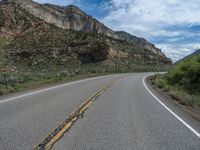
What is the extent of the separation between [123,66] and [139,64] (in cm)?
875

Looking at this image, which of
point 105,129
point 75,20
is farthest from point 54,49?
point 75,20

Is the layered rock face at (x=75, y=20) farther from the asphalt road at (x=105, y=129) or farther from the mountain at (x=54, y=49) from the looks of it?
the asphalt road at (x=105, y=129)

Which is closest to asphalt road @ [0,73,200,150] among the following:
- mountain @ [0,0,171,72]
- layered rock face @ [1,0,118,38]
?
mountain @ [0,0,171,72]

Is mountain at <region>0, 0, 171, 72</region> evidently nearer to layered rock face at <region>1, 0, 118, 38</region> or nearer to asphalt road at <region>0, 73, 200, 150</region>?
asphalt road at <region>0, 73, 200, 150</region>

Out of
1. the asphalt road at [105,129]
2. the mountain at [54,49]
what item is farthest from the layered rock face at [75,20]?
the asphalt road at [105,129]

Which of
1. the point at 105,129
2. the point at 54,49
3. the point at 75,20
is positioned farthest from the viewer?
the point at 75,20

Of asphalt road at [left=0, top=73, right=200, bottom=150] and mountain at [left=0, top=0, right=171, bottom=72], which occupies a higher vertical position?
mountain at [left=0, top=0, right=171, bottom=72]

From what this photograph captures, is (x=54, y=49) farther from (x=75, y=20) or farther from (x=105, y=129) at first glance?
(x=75, y=20)

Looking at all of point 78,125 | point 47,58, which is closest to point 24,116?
point 78,125

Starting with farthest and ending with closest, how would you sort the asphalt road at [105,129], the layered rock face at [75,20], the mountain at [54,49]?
1. the layered rock face at [75,20]
2. the mountain at [54,49]
3. the asphalt road at [105,129]

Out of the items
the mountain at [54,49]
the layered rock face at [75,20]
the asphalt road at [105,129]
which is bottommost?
the asphalt road at [105,129]

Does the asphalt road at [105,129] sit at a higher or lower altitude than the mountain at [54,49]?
lower

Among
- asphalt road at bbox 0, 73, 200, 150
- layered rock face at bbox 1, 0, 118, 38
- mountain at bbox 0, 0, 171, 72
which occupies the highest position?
layered rock face at bbox 1, 0, 118, 38

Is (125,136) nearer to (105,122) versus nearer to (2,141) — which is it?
(105,122)
